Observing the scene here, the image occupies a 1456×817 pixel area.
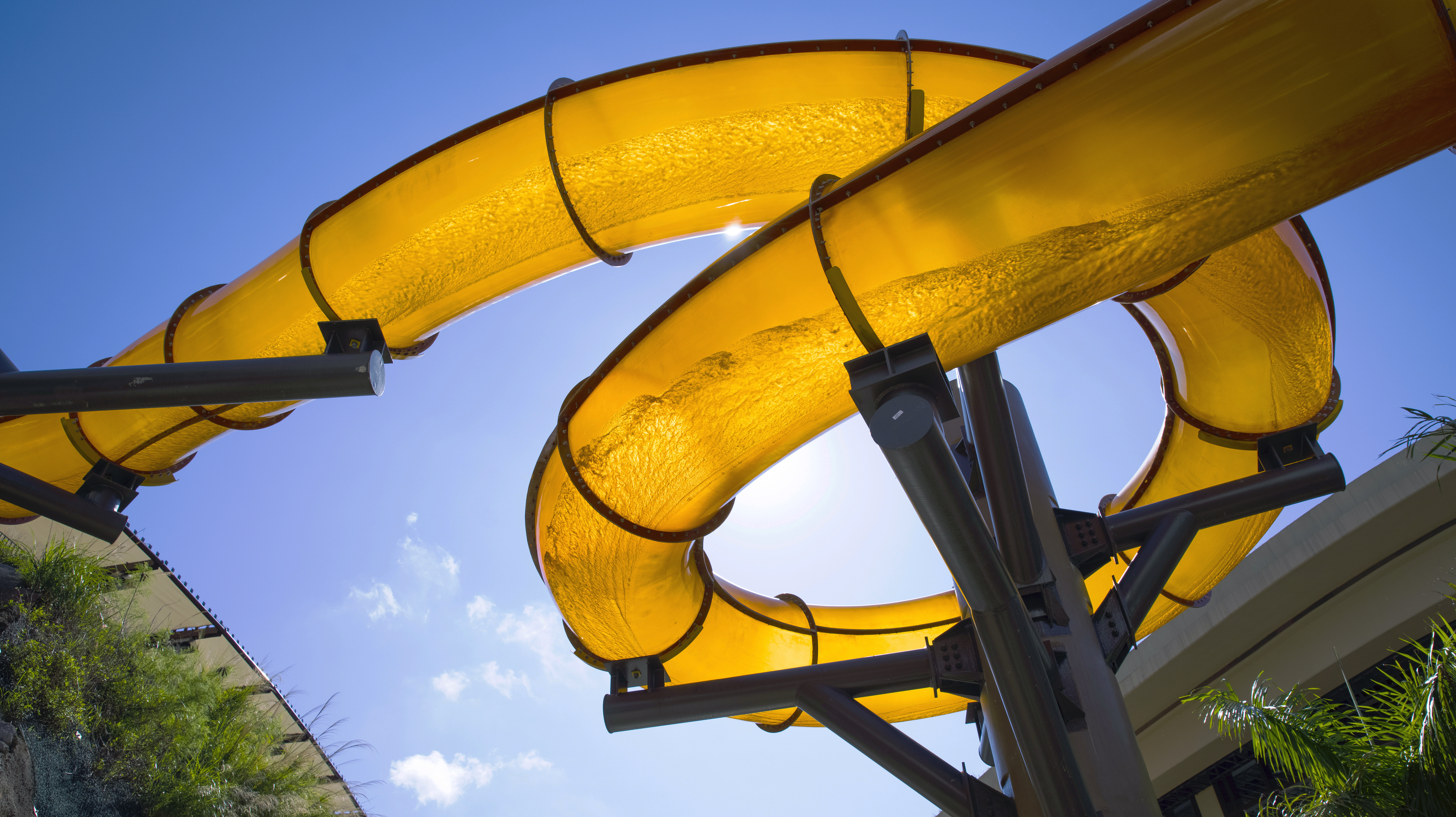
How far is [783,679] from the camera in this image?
3547 millimetres

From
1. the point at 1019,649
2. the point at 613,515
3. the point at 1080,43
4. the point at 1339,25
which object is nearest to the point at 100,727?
the point at 613,515

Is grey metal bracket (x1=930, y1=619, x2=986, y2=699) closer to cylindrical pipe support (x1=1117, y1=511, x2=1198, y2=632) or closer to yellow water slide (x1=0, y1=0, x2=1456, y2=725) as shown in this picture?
cylindrical pipe support (x1=1117, y1=511, x2=1198, y2=632)

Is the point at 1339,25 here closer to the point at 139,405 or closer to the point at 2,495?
the point at 139,405

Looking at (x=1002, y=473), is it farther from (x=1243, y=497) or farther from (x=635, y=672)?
(x=635, y=672)

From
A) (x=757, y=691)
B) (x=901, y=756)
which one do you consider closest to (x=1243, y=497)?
(x=901, y=756)

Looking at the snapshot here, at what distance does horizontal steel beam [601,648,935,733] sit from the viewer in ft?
11.3

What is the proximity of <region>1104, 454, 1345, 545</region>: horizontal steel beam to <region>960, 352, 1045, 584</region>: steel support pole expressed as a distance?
567 millimetres

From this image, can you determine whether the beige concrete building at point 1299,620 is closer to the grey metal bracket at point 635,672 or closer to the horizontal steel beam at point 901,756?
the horizontal steel beam at point 901,756

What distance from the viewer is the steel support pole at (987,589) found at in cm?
190

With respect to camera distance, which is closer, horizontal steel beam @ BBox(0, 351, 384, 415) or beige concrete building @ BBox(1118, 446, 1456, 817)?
horizontal steel beam @ BBox(0, 351, 384, 415)

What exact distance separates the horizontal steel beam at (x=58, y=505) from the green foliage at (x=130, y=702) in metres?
4.28

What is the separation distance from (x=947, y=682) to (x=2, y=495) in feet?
12.7

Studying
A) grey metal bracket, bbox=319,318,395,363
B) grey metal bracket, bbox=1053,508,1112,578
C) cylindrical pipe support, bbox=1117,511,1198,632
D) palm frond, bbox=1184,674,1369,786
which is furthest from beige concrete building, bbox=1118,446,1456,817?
grey metal bracket, bbox=319,318,395,363

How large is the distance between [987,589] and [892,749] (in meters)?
1.23
